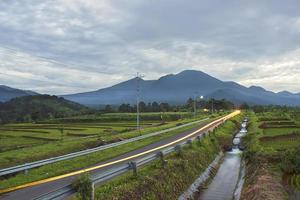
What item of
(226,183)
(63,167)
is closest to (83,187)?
(63,167)

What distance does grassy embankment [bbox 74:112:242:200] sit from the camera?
17.2 meters

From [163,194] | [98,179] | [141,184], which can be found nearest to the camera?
[98,179]

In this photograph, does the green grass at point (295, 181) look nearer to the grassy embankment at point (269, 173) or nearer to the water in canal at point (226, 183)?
the grassy embankment at point (269, 173)

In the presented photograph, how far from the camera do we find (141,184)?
62.5ft

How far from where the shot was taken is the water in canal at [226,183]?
2483 cm

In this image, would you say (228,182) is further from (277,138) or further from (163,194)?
(277,138)

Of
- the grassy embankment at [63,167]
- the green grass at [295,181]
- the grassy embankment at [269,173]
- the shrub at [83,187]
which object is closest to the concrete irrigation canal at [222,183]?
the grassy embankment at [269,173]

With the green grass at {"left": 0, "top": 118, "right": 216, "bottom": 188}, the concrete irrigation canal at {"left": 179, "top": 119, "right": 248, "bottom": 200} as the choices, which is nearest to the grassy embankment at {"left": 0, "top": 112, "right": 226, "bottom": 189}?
the green grass at {"left": 0, "top": 118, "right": 216, "bottom": 188}

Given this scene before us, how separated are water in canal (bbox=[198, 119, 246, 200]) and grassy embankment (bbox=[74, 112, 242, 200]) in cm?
130

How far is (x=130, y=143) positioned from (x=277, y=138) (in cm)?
1760

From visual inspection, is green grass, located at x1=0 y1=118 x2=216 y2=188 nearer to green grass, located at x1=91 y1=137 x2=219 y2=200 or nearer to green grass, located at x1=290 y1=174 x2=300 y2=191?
green grass, located at x1=91 y1=137 x2=219 y2=200

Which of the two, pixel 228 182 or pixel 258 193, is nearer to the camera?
pixel 258 193

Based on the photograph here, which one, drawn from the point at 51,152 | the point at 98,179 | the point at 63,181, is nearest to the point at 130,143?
the point at 51,152

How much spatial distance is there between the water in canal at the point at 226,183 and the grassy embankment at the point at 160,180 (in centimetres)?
130
